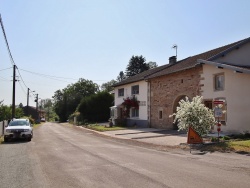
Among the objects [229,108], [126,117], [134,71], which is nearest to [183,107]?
[229,108]

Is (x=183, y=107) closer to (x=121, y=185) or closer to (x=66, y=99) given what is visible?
(x=121, y=185)

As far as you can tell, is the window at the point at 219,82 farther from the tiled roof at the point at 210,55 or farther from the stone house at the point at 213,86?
the tiled roof at the point at 210,55

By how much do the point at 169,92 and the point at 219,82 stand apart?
23.2 ft

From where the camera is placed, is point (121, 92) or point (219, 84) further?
point (121, 92)

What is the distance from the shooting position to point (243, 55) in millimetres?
22078

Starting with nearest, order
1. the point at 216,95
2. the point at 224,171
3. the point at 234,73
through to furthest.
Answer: the point at 224,171, the point at 234,73, the point at 216,95

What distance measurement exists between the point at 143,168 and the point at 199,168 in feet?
6.01

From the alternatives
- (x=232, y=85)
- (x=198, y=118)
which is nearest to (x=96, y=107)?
(x=232, y=85)

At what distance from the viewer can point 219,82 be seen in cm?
2108

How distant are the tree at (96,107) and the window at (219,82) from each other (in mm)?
32772

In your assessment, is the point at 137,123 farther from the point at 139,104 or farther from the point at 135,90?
the point at 135,90

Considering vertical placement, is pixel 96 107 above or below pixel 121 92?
below

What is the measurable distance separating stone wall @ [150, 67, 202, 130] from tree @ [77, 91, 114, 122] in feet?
70.9

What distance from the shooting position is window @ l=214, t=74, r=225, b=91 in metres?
20.7
